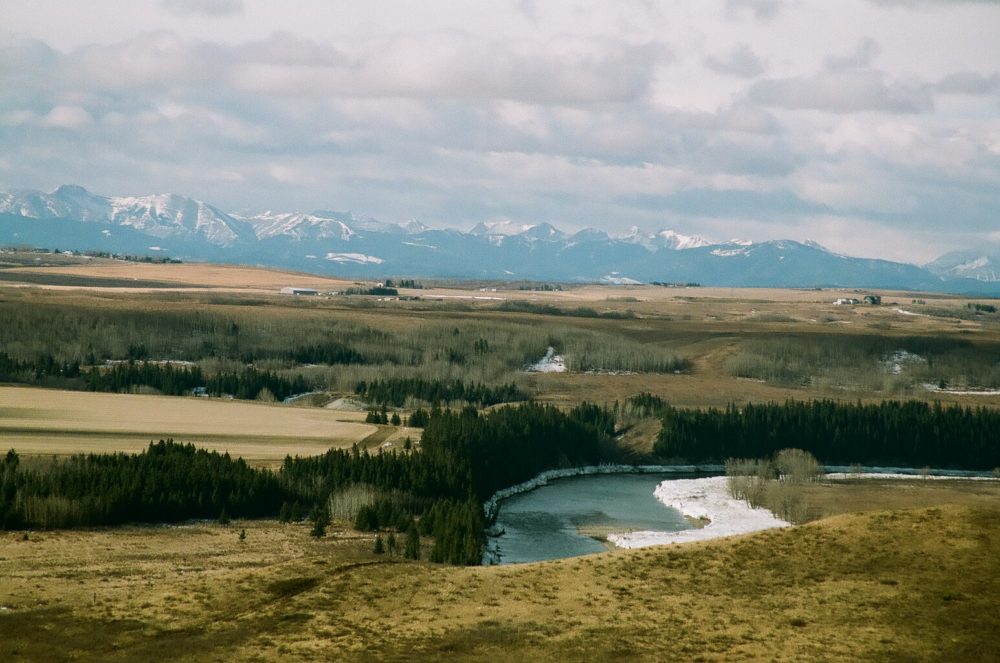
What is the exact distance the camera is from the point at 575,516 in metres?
110

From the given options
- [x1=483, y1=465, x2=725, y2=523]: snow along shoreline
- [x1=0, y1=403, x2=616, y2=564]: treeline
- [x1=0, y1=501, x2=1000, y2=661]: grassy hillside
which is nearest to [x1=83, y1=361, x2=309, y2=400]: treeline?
[x1=483, y1=465, x2=725, y2=523]: snow along shoreline

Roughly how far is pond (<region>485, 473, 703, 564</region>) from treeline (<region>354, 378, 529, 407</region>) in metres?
40.6

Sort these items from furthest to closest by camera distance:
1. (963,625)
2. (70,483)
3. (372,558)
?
(70,483)
(372,558)
(963,625)

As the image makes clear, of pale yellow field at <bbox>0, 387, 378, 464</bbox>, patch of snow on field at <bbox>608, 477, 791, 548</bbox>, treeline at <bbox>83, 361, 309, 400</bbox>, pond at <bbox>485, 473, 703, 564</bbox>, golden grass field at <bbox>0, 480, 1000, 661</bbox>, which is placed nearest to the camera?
golden grass field at <bbox>0, 480, 1000, 661</bbox>

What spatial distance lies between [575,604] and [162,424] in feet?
280

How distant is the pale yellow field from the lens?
358ft

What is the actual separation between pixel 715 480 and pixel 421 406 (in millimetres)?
50112

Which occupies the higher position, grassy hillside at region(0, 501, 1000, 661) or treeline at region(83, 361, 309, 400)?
grassy hillside at region(0, 501, 1000, 661)

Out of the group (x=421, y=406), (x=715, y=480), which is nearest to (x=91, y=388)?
(x=421, y=406)

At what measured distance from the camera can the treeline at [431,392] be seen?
176 meters

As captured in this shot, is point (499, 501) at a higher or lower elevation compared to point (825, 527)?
lower

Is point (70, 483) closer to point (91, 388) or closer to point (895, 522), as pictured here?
point (895, 522)

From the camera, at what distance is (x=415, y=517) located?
94875 millimetres

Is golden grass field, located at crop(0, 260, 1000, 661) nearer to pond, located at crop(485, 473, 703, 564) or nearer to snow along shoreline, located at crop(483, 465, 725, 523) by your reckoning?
pond, located at crop(485, 473, 703, 564)
